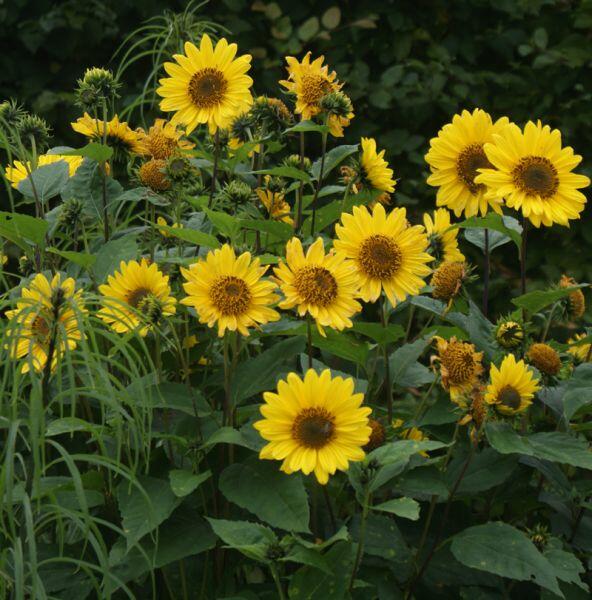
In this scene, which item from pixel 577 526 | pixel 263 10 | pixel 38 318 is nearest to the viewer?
pixel 38 318

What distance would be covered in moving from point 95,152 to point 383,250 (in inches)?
17.5

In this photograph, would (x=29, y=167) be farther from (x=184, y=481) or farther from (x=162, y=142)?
(x=184, y=481)

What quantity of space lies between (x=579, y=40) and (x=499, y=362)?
91.1 inches

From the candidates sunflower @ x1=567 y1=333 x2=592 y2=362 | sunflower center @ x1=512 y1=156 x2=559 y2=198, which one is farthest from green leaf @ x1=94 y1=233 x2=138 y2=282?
sunflower @ x1=567 y1=333 x2=592 y2=362

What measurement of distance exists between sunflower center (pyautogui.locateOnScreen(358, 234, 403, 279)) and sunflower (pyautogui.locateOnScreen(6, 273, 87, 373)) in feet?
1.17

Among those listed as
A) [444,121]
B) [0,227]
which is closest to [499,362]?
[0,227]

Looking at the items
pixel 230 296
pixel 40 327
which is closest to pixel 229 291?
pixel 230 296

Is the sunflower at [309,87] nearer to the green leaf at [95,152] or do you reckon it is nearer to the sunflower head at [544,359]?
the green leaf at [95,152]

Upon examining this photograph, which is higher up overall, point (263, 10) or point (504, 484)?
point (263, 10)

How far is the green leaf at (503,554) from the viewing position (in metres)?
1.32

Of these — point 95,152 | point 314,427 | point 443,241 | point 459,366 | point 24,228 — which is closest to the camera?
point 314,427

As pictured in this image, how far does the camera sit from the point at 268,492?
1303 mm

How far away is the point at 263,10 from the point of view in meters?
3.47

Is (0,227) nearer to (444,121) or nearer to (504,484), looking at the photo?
(504,484)
